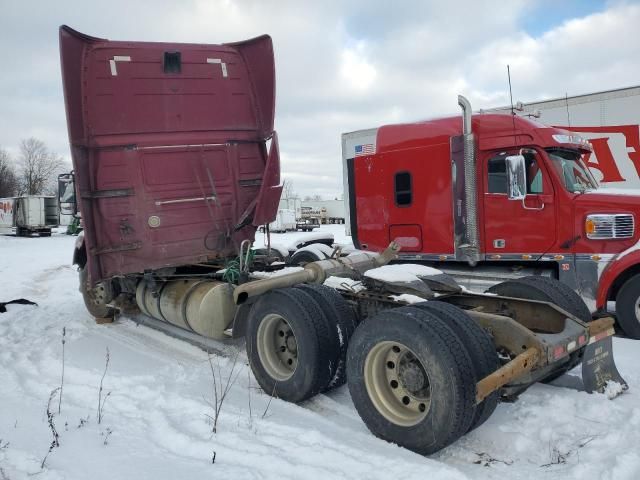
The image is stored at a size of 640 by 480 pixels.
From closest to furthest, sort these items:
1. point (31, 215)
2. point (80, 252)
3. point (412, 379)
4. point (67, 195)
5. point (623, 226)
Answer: point (412, 379)
point (623, 226)
point (67, 195)
point (80, 252)
point (31, 215)

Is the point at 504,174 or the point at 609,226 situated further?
the point at 504,174

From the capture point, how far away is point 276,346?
14.6 feet

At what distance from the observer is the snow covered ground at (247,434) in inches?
114

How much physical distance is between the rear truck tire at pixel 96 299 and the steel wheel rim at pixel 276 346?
3.78m

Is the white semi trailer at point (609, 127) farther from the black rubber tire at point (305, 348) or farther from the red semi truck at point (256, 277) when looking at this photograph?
the black rubber tire at point (305, 348)

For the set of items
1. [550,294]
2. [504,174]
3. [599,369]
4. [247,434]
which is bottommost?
[247,434]

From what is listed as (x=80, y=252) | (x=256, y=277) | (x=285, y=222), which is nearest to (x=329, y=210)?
(x=285, y=222)

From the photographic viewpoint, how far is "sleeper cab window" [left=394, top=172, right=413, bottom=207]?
7.59 metres

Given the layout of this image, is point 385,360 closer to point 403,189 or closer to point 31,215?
point 403,189

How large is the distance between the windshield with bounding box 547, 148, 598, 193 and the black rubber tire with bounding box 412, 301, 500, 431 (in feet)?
13.4

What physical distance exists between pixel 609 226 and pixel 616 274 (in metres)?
0.60

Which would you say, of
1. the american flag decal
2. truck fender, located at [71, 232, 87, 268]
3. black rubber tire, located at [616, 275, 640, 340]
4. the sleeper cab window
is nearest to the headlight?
black rubber tire, located at [616, 275, 640, 340]

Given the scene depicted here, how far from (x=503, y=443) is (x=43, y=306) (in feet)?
25.9

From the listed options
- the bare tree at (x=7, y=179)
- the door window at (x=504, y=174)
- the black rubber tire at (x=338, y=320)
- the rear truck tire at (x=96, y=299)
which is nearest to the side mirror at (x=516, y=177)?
the door window at (x=504, y=174)
